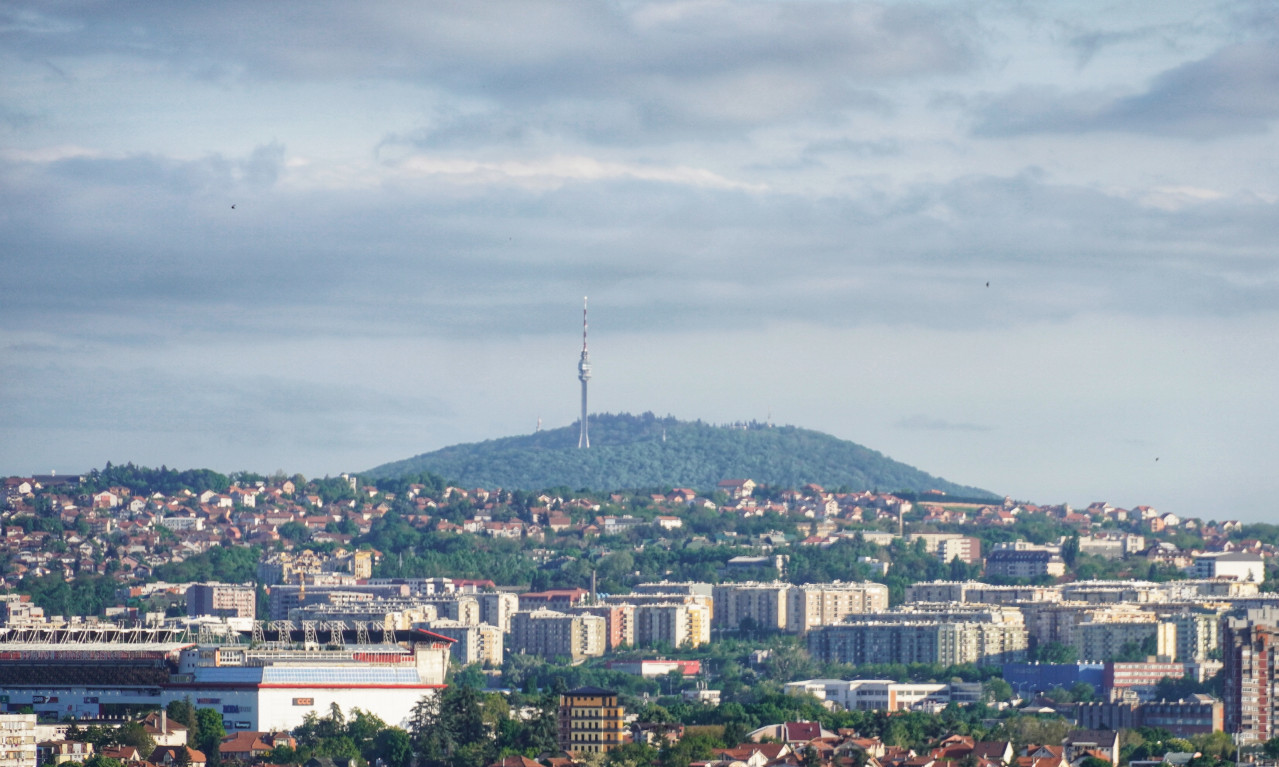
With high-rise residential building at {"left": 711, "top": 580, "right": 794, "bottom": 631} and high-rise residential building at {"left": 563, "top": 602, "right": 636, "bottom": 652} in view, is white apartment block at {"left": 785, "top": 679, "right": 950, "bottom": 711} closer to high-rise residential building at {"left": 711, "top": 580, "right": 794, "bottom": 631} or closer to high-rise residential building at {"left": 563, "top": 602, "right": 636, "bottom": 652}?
high-rise residential building at {"left": 563, "top": 602, "right": 636, "bottom": 652}

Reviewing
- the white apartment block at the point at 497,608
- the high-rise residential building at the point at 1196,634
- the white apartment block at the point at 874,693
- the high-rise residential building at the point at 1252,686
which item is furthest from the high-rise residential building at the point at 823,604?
the high-rise residential building at the point at 1252,686

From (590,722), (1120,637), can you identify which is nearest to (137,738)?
(590,722)

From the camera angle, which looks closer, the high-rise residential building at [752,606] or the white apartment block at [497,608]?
the high-rise residential building at [752,606]

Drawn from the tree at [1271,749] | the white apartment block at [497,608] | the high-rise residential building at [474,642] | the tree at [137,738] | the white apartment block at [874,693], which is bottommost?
the tree at [1271,749]

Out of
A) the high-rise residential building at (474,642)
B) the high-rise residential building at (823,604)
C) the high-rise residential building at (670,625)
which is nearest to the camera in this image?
the high-rise residential building at (474,642)

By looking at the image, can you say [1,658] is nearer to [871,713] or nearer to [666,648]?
[871,713]

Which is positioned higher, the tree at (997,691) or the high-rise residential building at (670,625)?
the high-rise residential building at (670,625)

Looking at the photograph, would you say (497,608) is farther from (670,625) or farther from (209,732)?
(209,732)

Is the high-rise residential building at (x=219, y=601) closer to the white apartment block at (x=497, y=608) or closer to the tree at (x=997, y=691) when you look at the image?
the white apartment block at (x=497, y=608)

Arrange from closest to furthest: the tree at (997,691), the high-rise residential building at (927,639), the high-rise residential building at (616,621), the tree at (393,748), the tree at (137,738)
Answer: the tree at (137,738)
the tree at (393,748)
the tree at (997,691)
the high-rise residential building at (927,639)
the high-rise residential building at (616,621)
